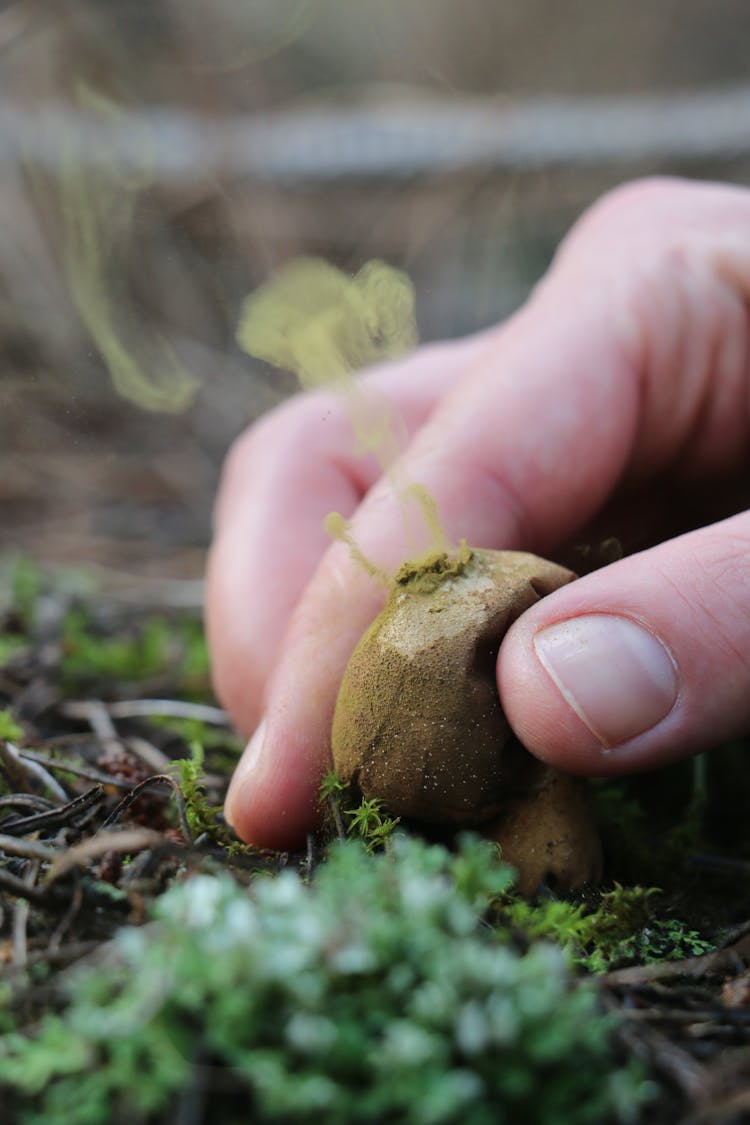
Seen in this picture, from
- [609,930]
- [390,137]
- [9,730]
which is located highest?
[390,137]

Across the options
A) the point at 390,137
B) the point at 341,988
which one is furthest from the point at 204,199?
the point at 341,988

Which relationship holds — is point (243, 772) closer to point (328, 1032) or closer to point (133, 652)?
point (328, 1032)

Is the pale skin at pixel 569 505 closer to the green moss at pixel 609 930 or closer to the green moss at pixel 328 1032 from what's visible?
the green moss at pixel 609 930

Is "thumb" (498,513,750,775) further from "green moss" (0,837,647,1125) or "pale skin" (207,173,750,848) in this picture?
"green moss" (0,837,647,1125)

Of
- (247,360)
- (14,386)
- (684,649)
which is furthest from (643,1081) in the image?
(14,386)

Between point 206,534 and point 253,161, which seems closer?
point 206,534

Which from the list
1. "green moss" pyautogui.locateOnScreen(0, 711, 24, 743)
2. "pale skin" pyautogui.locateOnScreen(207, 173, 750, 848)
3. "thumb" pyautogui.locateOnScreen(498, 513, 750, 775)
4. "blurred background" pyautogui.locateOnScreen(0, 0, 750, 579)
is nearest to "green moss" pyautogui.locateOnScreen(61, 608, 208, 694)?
"pale skin" pyautogui.locateOnScreen(207, 173, 750, 848)

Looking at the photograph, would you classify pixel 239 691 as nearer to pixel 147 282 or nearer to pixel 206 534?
pixel 206 534
